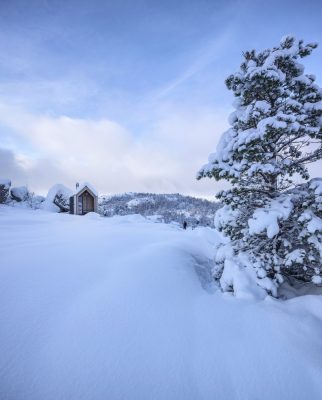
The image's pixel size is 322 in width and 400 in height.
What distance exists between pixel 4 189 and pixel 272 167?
2584 centimetres

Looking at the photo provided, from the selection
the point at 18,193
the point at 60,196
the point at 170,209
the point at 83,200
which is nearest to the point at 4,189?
the point at 18,193

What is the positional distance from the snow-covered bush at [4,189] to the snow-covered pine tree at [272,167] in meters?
23.9

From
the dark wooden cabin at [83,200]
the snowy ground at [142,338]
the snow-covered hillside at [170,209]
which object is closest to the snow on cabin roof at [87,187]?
the dark wooden cabin at [83,200]

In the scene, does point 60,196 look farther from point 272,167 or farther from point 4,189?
point 272,167

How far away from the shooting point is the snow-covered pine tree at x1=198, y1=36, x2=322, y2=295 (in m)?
5.20

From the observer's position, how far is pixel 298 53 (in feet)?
19.2

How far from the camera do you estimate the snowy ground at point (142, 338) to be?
2.79 m

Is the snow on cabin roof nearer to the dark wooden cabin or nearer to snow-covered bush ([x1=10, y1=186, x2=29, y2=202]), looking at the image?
the dark wooden cabin

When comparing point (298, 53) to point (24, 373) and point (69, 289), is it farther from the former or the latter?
point (24, 373)

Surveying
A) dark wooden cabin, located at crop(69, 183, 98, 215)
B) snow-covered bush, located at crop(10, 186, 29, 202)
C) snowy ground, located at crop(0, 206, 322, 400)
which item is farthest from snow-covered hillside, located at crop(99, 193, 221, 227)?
snowy ground, located at crop(0, 206, 322, 400)

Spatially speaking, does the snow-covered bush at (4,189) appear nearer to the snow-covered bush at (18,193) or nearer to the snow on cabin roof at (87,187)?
the snow-covered bush at (18,193)

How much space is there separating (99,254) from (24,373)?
12.1ft

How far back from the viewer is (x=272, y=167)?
5.48 m

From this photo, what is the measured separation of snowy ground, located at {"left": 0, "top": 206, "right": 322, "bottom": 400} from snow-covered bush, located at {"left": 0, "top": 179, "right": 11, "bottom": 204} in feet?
71.0
